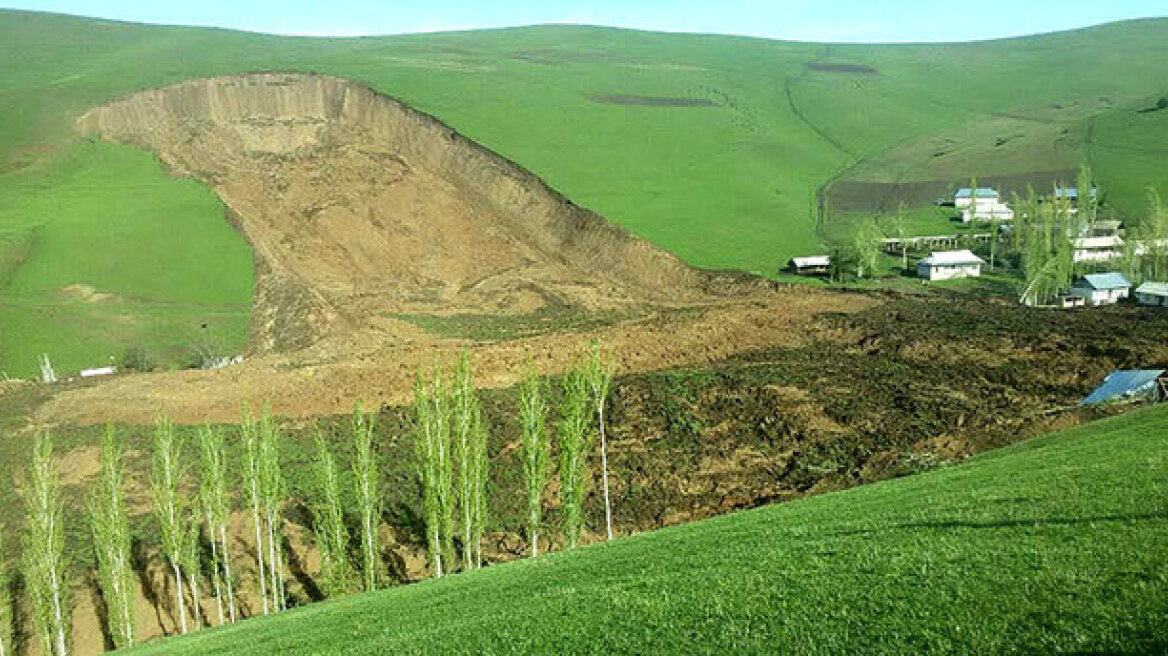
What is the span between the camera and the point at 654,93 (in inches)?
6693

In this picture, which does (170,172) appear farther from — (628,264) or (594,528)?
(594,528)

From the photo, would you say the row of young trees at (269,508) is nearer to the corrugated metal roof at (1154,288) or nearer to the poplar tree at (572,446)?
the poplar tree at (572,446)

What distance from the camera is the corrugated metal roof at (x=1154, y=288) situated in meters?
86.3

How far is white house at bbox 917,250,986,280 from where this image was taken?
103750mm

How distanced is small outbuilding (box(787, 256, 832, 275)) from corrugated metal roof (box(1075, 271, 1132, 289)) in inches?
958

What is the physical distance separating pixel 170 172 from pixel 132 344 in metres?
42.7

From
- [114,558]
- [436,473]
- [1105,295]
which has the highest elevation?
[436,473]

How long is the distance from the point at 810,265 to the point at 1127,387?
5503cm

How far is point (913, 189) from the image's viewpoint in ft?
466

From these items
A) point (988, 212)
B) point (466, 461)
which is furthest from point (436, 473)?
point (988, 212)

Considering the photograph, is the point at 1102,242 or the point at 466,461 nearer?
the point at 466,461

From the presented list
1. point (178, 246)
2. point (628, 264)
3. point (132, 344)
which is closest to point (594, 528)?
point (132, 344)

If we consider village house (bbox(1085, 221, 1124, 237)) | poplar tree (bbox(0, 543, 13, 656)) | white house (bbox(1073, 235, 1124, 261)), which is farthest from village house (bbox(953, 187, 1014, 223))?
poplar tree (bbox(0, 543, 13, 656))

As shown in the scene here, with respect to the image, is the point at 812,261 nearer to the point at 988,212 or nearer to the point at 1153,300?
the point at 1153,300
